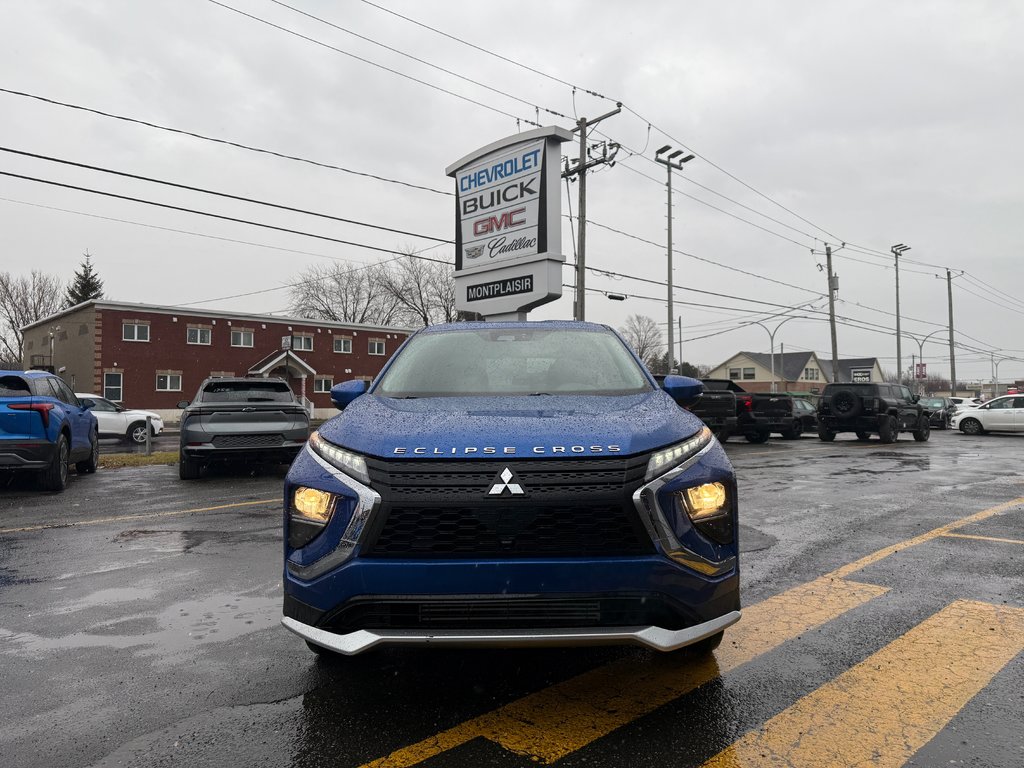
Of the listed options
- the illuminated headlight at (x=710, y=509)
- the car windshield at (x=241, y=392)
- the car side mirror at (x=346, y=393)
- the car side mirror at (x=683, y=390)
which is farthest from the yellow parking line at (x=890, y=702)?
the car windshield at (x=241, y=392)

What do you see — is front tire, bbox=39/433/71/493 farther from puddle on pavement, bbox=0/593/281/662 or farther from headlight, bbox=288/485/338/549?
headlight, bbox=288/485/338/549

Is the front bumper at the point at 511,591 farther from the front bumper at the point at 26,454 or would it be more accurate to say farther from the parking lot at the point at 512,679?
the front bumper at the point at 26,454

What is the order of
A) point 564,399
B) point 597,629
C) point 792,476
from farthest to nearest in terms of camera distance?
point 792,476, point 564,399, point 597,629

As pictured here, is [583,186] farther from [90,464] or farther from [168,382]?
[168,382]

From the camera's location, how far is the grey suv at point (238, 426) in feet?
33.1

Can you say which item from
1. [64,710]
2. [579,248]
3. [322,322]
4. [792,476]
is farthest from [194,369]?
[64,710]

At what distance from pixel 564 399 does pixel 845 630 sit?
78.0 inches

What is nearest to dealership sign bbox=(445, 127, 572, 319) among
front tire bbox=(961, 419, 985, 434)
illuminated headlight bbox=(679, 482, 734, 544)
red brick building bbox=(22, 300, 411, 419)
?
illuminated headlight bbox=(679, 482, 734, 544)

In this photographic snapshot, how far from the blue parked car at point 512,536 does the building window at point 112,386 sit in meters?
39.5

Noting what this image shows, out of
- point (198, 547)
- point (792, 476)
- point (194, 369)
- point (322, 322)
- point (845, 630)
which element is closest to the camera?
point (845, 630)

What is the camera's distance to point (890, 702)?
2789 millimetres

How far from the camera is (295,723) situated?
8.60 ft

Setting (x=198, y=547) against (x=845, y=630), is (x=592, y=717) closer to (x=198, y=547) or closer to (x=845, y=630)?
(x=845, y=630)

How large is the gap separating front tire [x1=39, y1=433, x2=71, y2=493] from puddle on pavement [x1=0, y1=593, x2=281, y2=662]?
6.30 meters
